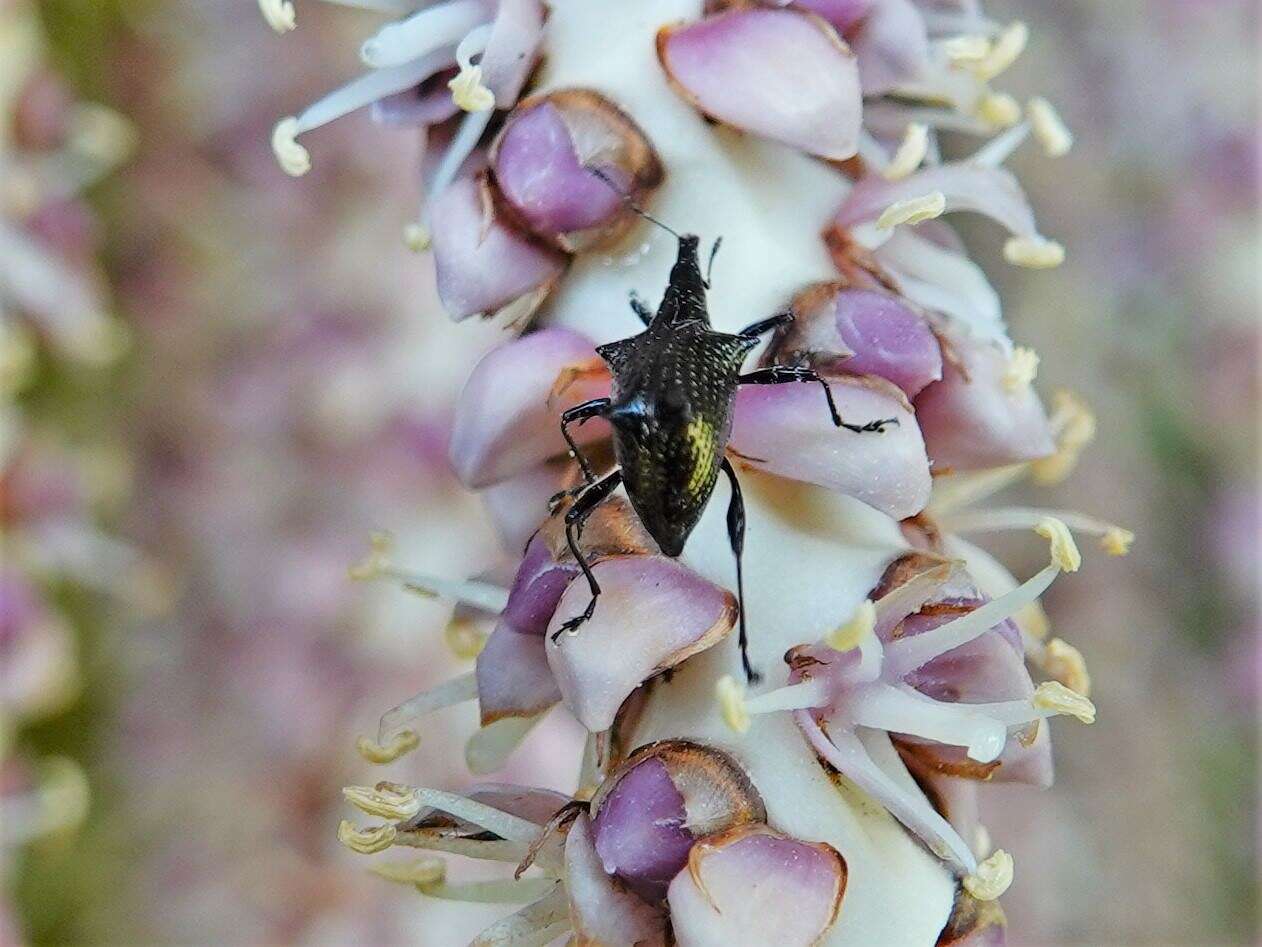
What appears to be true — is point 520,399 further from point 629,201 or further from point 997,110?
point 997,110

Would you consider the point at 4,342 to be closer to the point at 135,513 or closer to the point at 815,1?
the point at 135,513

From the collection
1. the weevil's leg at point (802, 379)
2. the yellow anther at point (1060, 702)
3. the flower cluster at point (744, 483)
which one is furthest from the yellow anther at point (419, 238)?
the yellow anther at point (1060, 702)

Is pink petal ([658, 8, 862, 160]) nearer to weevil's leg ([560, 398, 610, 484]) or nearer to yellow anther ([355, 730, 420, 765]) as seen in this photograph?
weevil's leg ([560, 398, 610, 484])

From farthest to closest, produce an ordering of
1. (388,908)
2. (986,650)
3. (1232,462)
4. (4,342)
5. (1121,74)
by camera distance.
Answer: (1232,462) → (1121,74) → (388,908) → (4,342) → (986,650)

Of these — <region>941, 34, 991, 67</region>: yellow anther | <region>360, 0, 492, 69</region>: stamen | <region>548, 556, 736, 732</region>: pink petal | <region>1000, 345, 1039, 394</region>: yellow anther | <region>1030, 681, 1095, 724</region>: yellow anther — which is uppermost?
<region>360, 0, 492, 69</region>: stamen

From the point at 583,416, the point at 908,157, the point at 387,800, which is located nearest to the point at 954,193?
the point at 908,157

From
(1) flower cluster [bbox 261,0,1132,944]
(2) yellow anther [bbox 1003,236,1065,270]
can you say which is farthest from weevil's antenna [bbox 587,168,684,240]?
(2) yellow anther [bbox 1003,236,1065,270]

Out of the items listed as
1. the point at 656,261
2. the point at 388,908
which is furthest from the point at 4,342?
the point at 656,261
